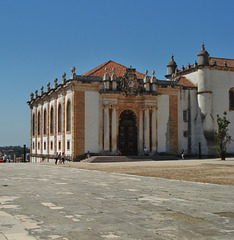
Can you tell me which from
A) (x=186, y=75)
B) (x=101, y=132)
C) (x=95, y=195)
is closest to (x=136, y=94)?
(x=101, y=132)

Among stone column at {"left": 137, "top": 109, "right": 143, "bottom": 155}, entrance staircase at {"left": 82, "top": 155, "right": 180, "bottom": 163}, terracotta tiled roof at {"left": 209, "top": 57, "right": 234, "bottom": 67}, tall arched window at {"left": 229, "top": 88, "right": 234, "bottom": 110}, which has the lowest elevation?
entrance staircase at {"left": 82, "top": 155, "right": 180, "bottom": 163}

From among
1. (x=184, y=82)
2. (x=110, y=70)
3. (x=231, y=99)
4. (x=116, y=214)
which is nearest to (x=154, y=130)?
(x=184, y=82)

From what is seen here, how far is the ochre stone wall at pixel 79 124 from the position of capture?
43188 millimetres

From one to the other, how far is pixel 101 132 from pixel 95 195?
3243cm

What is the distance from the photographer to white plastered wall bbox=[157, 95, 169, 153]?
46.6m

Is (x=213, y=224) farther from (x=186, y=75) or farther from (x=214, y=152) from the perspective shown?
(x=186, y=75)

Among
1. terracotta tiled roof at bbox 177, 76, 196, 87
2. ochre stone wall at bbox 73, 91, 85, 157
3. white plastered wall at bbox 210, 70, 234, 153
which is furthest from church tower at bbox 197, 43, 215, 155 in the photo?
ochre stone wall at bbox 73, 91, 85, 157

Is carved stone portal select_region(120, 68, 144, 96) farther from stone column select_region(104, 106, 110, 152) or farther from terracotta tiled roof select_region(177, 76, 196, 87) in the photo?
terracotta tiled roof select_region(177, 76, 196, 87)

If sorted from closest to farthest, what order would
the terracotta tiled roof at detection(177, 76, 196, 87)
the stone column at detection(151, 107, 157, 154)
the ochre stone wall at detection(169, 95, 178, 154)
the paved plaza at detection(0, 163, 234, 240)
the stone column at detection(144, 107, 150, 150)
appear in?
1. the paved plaza at detection(0, 163, 234, 240)
2. the stone column at detection(144, 107, 150, 150)
3. the stone column at detection(151, 107, 157, 154)
4. the ochre stone wall at detection(169, 95, 178, 154)
5. the terracotta tiled roof at detection(177, 76, 196, 87)

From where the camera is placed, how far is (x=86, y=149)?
4347 centimetres

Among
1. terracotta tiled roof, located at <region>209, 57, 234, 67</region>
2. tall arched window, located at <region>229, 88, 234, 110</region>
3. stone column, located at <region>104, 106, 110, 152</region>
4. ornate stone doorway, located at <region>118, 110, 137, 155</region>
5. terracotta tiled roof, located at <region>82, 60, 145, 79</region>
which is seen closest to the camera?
stone column, located at <region>104, 106, 110, 152</region>

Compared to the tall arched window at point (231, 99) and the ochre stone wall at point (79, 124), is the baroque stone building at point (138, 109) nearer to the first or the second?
the ochre stone wall at point (79, 124)

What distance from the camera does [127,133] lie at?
46.1 meters

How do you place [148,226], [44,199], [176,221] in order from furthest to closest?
A: [44,199] < [176,221] < [148,226]
